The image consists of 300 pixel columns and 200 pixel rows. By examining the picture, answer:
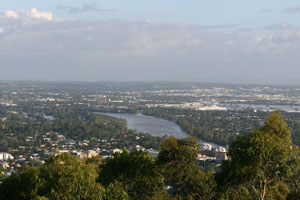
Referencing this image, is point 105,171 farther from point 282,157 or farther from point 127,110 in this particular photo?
point 127,110

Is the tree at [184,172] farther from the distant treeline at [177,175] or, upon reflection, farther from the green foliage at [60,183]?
the green foliage at [60,183]

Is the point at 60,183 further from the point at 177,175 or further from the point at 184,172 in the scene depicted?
the point at 184,172

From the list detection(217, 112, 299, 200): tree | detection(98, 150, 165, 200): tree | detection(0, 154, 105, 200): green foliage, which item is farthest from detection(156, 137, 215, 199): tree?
detection(0, 154, 105, 200): green foliage

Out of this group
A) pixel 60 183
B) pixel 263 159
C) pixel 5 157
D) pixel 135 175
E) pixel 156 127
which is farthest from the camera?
pixel 156 127

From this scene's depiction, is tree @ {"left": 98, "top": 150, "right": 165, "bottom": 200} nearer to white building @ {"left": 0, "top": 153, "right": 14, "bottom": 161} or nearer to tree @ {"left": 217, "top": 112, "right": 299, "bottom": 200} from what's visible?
tree @ {"left": 217, "top": 112, "right": 299, "bottom": 200}

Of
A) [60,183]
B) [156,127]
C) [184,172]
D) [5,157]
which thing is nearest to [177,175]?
[184,172]
